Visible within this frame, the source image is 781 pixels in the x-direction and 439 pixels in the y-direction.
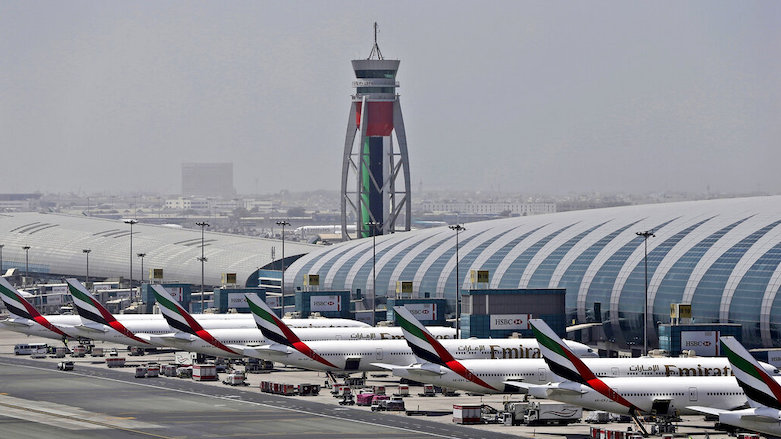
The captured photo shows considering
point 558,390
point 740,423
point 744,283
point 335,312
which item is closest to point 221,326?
point 335,312

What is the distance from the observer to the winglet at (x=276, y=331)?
11131 centimetres

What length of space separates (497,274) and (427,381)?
63.8m

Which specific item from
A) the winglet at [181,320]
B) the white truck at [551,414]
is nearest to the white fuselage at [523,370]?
the white truck at [551,414]

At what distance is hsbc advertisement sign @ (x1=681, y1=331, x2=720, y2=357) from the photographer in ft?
386

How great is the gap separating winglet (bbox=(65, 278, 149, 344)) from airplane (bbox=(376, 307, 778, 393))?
42982 millimetres

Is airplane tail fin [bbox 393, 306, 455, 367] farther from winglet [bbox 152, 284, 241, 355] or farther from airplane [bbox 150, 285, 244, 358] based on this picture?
winglet [bbox 152, 284, 241, 355]

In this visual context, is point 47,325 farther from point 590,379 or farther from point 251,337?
point 590,379

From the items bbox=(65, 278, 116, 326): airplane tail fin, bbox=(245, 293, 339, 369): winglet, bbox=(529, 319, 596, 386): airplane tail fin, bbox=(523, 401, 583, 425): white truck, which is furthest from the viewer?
bbox=(65, 278, 116, 326): airplane tail fin

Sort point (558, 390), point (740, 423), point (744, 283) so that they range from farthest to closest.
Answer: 1. point (744, 283)
2. point (558, 390)
3. point (740, 423)

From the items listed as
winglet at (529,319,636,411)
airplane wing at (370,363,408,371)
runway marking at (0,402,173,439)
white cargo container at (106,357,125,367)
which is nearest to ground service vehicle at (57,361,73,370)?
white cargo container at (106,357,125,367)

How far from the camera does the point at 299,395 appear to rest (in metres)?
110

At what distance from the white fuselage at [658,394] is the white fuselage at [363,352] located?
915 inches

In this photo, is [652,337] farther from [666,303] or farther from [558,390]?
[558,390]

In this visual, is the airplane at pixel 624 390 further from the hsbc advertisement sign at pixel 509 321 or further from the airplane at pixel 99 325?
the airplane at pixel 99 325
